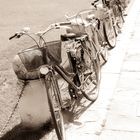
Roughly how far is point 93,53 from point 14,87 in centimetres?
163

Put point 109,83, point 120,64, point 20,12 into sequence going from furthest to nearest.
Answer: point 20,12 < point 120,64 < point 109,83

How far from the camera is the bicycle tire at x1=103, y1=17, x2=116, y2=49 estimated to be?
901 cm

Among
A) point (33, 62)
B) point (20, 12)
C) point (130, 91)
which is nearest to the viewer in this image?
point (33, 62)

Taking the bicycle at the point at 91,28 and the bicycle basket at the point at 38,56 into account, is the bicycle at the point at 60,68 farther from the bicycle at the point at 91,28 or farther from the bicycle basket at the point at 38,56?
the bicycle at the point at 91,28

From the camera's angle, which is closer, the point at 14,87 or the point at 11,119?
the point at 11,119

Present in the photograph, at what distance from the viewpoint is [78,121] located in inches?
233

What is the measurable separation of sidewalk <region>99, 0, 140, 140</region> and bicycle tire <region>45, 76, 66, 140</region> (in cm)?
66

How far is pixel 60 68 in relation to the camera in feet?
18.2

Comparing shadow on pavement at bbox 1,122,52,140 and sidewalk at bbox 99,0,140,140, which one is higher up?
shadow on pavement at bbox 1,122,52,140

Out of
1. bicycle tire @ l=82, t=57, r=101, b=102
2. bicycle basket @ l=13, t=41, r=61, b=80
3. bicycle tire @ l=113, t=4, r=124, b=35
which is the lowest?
bicycle tire @ l=113, t=4, r=124, b=35

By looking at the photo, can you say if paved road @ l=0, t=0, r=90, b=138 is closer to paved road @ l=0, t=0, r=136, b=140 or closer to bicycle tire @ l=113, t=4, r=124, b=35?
paved road @ l=0, t=0, r=136, b=140

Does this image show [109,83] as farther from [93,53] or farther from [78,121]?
[78,121]

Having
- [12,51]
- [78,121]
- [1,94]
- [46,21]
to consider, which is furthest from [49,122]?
[46,21]

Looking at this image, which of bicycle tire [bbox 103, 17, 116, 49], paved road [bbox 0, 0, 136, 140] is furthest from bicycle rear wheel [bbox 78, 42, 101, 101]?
bicycle tire [bbox 103, 17, 116, 49]
